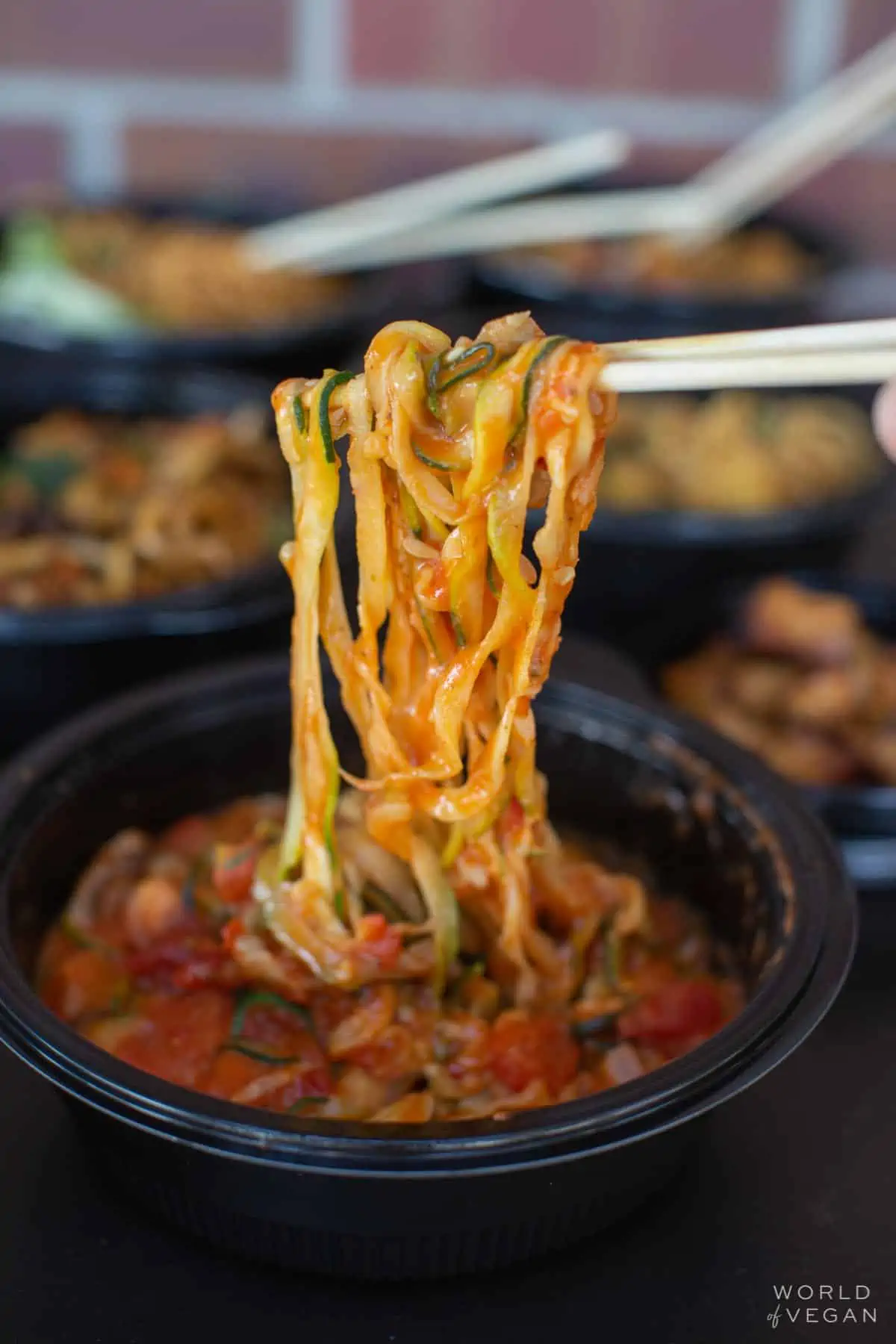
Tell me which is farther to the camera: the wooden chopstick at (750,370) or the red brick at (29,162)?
the red brick at (29,162)

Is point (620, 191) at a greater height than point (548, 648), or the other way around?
point (620, 191)

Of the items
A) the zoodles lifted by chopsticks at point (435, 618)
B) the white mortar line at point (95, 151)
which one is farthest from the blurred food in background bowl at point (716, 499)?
the white mortar line at point (95, 151)

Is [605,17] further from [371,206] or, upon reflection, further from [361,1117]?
[361,1117]

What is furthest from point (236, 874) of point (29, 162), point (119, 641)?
point (29, 162)

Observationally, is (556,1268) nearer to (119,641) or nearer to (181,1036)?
(181,1036)

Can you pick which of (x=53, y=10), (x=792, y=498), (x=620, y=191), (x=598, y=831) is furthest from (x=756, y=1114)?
(x=53, y=10)

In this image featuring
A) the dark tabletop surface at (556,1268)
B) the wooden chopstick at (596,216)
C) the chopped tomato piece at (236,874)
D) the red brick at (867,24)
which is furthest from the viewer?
the red brick at (867,24)

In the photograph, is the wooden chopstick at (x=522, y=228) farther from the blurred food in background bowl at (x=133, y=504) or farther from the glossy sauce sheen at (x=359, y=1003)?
the glossy sauce sheen at (x=359, y=1003)
